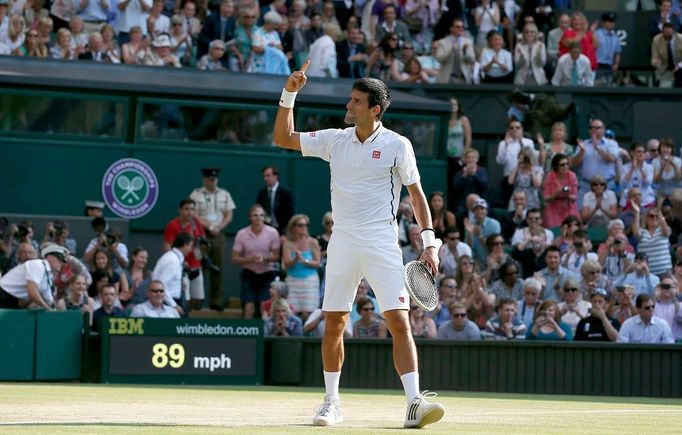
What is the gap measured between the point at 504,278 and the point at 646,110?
686 cm

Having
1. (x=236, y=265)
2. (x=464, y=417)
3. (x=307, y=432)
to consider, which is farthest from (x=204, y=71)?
(x=307, y=432)

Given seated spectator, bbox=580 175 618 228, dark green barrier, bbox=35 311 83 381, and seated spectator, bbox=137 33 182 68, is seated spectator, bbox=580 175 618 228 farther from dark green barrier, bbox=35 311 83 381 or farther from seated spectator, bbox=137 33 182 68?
dark green barrier, bbox=35 311 83 381

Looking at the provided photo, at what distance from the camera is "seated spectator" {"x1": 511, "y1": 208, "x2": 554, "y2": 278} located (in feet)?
61.6

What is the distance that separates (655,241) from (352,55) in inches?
228

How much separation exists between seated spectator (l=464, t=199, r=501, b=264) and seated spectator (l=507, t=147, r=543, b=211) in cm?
106

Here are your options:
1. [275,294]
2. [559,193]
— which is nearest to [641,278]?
[559,193]

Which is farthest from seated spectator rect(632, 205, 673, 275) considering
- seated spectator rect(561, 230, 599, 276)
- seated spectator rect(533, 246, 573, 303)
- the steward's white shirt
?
the steward's white shirt

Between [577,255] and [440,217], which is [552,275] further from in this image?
[440,217]

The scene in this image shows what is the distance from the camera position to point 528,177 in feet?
67.4

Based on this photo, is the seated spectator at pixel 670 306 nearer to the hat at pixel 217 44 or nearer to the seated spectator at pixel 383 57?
the seated spectator at pixel 383 57

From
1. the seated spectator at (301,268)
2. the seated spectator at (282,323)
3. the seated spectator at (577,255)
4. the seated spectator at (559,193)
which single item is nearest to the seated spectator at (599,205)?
the seated spectator at (559,193)

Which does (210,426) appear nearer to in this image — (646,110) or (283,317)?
(283,317)

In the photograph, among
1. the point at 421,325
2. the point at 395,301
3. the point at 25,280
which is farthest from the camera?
the point at 421,325

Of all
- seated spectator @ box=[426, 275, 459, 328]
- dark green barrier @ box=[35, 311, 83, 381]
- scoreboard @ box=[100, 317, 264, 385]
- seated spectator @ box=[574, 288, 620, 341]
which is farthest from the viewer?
seated spectator @ box=[426, 275, 459, 328]
